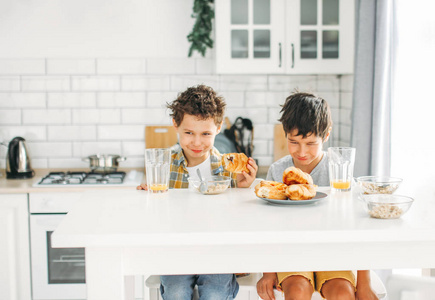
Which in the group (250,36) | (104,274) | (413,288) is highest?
(250,36)

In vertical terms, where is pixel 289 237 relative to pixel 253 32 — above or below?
below

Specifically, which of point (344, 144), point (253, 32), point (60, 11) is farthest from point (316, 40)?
point (60, 11)

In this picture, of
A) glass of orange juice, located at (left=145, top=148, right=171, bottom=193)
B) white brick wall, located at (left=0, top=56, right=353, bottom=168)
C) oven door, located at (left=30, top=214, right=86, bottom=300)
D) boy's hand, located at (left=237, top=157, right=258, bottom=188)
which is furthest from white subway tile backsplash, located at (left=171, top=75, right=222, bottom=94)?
glass of orange juice, located at (left=145, top=148, right=171, bottom=193)

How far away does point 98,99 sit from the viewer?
3.56 metres

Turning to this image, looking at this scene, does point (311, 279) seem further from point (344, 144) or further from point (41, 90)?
point (41, 90)

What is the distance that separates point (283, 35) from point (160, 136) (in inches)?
42.1

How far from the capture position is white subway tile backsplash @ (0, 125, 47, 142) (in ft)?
11.6

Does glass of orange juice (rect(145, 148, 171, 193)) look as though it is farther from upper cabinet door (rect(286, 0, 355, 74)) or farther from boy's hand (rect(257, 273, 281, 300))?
upper cabinet door (rect(286, 0, 355, 74))

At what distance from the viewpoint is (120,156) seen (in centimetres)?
354

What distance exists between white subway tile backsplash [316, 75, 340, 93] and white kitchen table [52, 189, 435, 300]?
88.8 inches

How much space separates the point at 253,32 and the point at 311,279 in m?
1.88

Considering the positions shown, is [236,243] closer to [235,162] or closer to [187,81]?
[235,162]

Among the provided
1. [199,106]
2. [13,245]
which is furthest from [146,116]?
[199,106]

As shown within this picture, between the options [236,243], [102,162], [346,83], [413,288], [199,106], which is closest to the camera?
[413,288]
